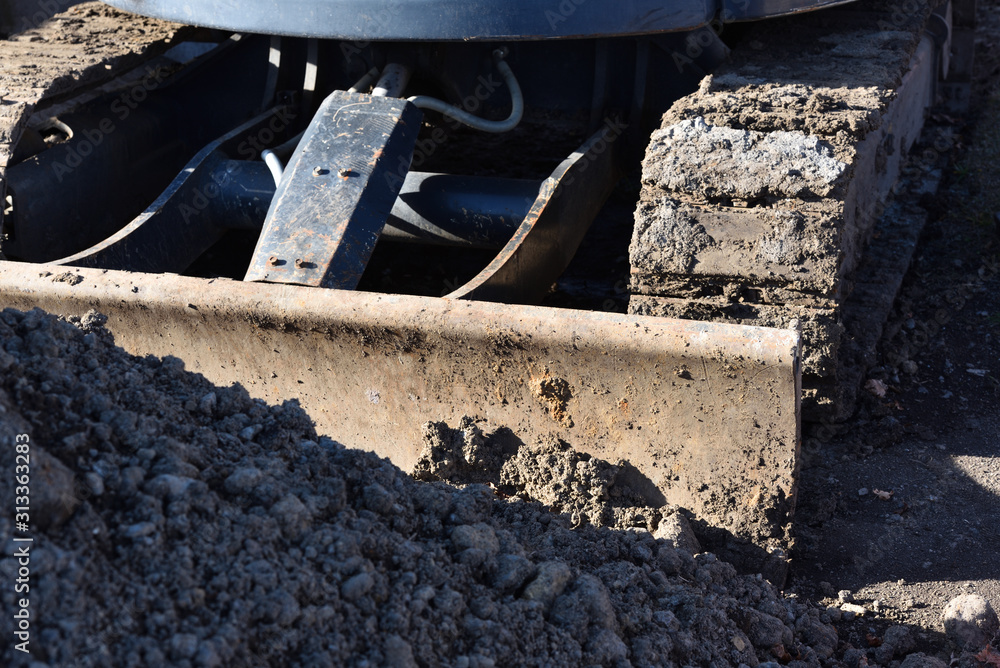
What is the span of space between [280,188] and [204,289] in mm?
445

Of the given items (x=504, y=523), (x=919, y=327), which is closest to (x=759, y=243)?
(x=504, y=523)

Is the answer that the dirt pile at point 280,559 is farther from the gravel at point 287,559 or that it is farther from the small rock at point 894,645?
the small rock at point 894,645

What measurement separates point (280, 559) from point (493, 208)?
153 cm

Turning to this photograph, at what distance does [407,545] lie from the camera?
1498 mm

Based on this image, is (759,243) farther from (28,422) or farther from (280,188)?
(28,422)

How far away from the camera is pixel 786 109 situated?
2.31 meters

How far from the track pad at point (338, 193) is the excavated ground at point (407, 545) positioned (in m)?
0.51

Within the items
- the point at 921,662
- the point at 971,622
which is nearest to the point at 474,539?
the point at 921,662

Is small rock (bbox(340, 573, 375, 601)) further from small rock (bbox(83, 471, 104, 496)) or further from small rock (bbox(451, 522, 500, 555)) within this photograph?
small rock (bbox(83, 471, 104, 496))

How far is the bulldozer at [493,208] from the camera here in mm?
1979
